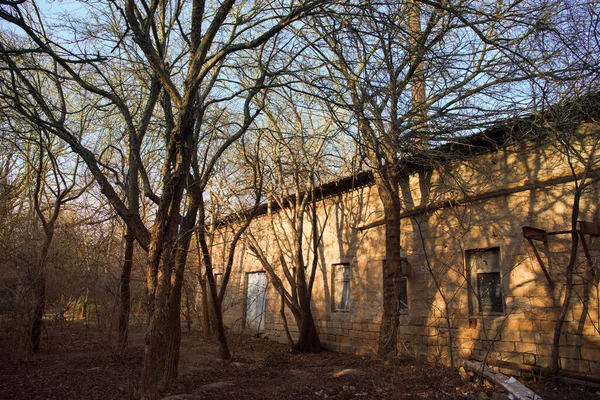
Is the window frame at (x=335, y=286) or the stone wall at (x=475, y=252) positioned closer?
the stone wall at (x=475, y=252)

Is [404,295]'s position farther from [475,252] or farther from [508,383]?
[508,383]

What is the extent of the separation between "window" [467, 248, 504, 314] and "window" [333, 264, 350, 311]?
12.1 feet

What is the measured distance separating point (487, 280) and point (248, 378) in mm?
4384

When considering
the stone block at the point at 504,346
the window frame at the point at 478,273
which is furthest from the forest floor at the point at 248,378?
the window frame at the point at 478,273

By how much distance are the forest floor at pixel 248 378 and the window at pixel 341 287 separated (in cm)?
118

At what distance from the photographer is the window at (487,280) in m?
7.64

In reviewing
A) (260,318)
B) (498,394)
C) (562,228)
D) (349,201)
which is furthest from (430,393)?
(260,318)

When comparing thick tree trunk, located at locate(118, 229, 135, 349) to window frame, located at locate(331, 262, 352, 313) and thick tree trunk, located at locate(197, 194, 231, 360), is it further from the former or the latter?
window frame, located at locate(331, 262, 352, 313)

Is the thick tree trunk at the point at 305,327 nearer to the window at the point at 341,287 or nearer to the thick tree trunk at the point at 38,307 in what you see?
the window at the point at 341,287

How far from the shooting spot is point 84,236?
48.4ft

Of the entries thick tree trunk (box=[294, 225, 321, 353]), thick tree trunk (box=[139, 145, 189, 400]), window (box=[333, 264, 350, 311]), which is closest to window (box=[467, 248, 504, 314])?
window (box=[333, 264, 350, 311])

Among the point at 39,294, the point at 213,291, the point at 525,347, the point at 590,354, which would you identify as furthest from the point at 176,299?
the point at 590,354

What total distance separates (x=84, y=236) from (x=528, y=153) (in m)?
13.1

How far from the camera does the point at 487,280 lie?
25.7 ft
